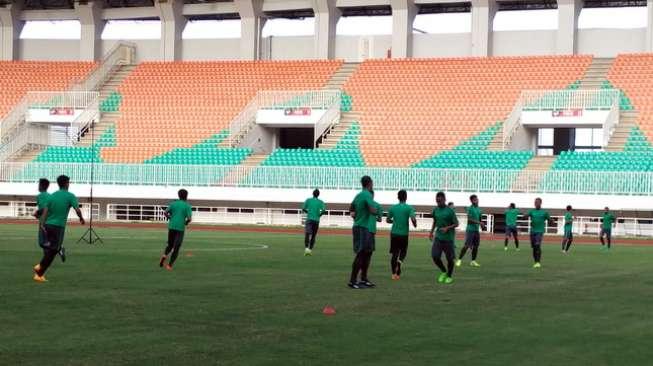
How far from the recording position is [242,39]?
67.8m

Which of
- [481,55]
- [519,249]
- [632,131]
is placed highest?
[481,55]

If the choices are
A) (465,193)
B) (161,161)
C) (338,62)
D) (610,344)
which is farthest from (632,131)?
(610,344)

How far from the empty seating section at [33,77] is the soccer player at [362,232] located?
47427mm

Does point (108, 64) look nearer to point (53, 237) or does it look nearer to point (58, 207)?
point (58, 207)

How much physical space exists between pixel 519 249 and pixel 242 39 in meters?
34.3

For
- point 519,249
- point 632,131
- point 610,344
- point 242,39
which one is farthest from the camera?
point 242,39

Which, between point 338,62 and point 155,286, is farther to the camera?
point 338,62

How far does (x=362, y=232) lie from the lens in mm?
19781

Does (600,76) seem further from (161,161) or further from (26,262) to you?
(26,262)

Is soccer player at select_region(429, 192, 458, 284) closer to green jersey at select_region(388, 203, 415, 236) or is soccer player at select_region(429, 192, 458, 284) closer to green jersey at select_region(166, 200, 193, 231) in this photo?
green jersey at select_region(388, 203, 415, 236)

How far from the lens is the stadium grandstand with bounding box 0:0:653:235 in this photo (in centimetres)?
5184

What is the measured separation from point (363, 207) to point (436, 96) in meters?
40.1

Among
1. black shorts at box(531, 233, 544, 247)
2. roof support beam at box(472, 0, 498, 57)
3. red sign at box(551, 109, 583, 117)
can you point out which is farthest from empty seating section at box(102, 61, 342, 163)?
black shorts at box(531, 233, 544, 247)

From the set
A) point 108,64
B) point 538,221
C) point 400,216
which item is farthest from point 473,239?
point 108,64
